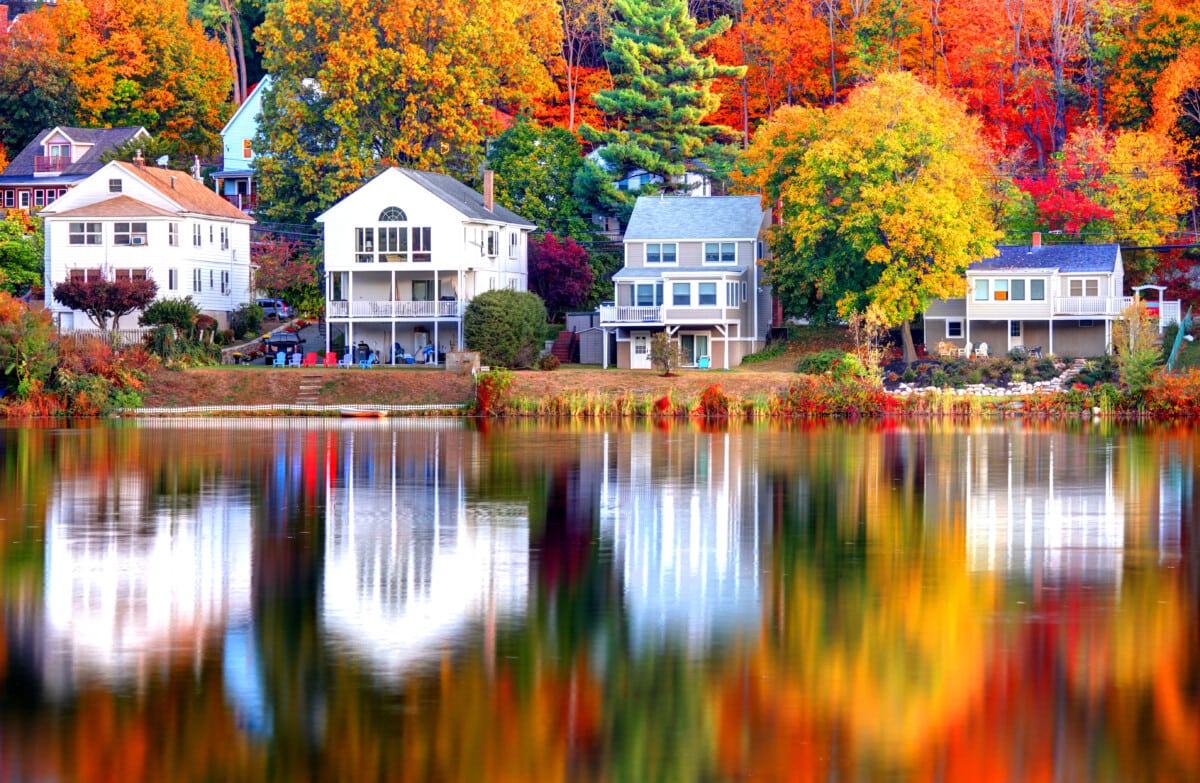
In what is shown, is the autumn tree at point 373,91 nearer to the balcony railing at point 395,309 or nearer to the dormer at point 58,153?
the balcony railing at point 395,309

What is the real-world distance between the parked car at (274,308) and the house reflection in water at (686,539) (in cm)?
4958

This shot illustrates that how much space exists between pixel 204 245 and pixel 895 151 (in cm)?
3749

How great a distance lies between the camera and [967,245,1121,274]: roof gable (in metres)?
78.5

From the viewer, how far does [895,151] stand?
74.7 meters

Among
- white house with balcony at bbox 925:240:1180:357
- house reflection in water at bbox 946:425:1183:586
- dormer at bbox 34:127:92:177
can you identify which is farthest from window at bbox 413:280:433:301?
house reflection in water at bbox 946:425:1183:586

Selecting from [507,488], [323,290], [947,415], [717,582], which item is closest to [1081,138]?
[947,415]

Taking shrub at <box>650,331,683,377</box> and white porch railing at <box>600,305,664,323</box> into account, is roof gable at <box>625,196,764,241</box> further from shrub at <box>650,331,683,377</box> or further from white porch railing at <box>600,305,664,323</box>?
shrub at <box>650,331,683,377</box>

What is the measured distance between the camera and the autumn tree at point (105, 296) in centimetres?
7738

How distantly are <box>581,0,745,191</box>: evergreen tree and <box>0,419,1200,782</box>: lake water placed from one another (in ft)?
181

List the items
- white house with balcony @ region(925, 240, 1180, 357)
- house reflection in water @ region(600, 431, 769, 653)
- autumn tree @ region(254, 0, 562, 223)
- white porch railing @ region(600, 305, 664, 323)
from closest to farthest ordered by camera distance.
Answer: house reflection in water @ region(600, 431, 769, 653), white house with balcony @ region(925, 240, 1180, 357), white porch railing @ region(600, 305, 664, 323), autumn tree @ region(254, 0, 562, 223)

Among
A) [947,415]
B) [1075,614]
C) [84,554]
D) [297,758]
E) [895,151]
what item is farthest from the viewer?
[895,151]

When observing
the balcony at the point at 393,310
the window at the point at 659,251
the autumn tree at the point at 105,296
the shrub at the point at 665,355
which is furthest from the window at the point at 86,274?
the shrub at the point at 665,355

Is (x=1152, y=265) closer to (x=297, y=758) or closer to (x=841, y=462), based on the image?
(x=841, y=462)

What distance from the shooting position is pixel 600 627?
20797 mm
